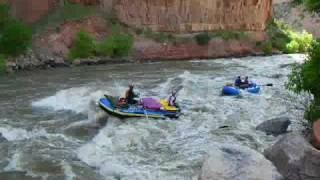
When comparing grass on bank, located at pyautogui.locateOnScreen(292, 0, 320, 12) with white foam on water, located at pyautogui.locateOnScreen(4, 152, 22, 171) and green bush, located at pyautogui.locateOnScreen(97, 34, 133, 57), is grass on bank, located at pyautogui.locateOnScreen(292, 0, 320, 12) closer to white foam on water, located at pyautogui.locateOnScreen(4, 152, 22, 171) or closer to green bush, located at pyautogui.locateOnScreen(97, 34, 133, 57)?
white foam on water, located at pyautogui.locateOnScreen(4, 152, 22, 171)

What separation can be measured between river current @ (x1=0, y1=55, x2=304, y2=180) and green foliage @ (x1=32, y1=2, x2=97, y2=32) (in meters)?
9.90

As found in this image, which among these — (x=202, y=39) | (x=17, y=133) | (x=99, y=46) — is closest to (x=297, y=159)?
(x=17, y=133)

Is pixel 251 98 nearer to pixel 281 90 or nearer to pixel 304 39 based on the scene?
pixel 281 90

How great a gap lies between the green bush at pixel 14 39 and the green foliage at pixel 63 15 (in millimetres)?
3352

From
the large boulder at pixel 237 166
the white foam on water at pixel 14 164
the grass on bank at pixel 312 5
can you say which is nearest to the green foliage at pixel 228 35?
the grass on bank at pixel 312 5

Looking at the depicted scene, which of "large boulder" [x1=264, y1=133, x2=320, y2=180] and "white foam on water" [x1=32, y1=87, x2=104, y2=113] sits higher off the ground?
"large boulder" [x1=264, y1=133, x2=320, y2=180]

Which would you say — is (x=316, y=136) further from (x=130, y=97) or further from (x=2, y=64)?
(x=2, y=64)

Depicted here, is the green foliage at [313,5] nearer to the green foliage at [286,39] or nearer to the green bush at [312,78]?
the green bush at [312,78]

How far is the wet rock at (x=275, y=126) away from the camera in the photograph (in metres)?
17.5

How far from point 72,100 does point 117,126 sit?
17.4 feet

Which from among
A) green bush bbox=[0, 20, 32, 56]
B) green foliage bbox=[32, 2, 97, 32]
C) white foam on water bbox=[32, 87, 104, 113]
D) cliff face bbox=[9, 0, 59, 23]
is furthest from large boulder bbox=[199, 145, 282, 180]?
cliff face bbox=[9, 0, 59, 23]

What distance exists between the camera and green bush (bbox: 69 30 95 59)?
3925 centimetres

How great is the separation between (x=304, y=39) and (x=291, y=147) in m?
51.3

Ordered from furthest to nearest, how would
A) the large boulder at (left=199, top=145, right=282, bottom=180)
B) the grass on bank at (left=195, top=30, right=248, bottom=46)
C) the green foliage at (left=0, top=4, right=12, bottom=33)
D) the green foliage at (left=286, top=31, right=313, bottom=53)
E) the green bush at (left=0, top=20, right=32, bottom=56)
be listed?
the green foliage at (left=286, top=31, right=313, bottom=53)
the grass on bank at (left=195, top=30, right=248, bottom=46)
the green foliage at (left=0, top=4, right=12, bottom=33)
the green bush at (left=0, top=20, right=32, bottom=56)
the large boulder at (left=199, top=145, right=282, bottom=180)
